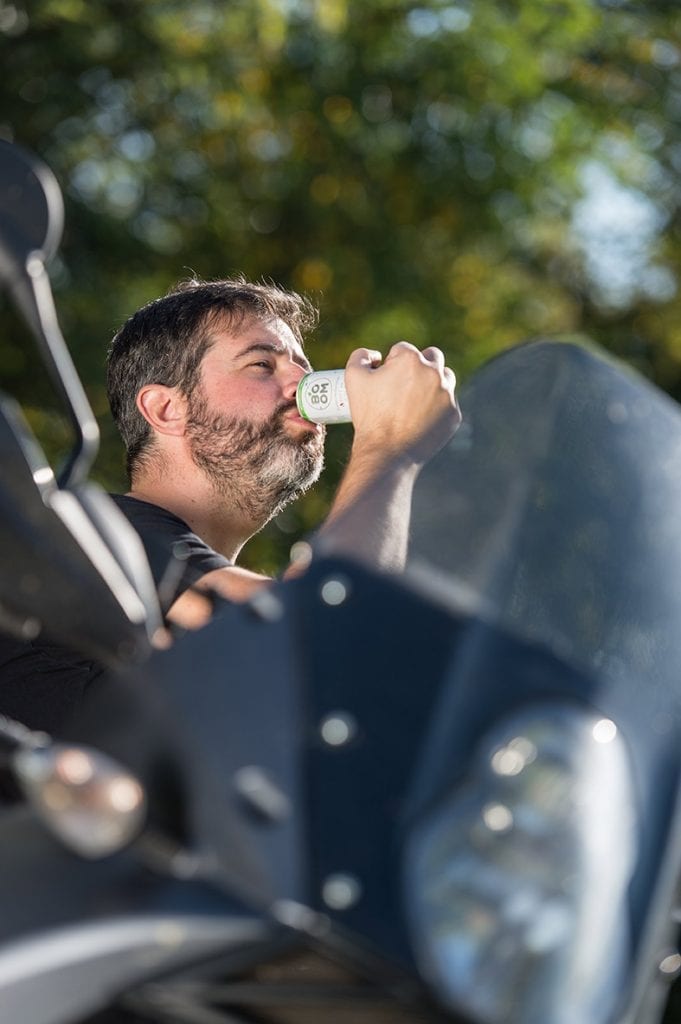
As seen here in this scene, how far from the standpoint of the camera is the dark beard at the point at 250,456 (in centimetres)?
252

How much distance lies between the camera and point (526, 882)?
47.6 inches

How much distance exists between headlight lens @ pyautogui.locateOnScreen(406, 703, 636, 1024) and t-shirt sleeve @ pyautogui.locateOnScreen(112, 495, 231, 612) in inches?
15.2

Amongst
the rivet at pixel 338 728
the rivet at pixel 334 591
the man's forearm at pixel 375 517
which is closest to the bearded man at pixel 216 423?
the man's forearm at pixel 375 517

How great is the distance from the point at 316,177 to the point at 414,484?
937cm

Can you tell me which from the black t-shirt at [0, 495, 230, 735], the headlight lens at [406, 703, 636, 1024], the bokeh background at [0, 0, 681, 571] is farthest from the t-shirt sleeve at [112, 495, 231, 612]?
the bokeh background at [0, 0, 681, 571]

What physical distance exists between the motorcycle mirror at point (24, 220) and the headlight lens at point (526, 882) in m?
0.52

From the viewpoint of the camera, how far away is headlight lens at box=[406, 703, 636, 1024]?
1184 mm

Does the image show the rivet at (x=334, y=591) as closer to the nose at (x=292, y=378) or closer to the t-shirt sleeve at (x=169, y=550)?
the t-shirt sleeve at (x=169, y=550)

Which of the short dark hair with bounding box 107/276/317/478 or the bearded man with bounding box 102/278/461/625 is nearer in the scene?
the bearded man with bounding box 102/278/461/625

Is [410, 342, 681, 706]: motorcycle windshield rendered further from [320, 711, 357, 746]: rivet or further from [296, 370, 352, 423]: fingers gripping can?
[296, 370, 352, 423]: fingers gripping can

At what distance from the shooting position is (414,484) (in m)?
1.52

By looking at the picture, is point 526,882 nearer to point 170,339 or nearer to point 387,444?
point 387,444

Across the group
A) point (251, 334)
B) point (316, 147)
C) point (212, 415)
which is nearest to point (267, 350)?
point (251, 334)

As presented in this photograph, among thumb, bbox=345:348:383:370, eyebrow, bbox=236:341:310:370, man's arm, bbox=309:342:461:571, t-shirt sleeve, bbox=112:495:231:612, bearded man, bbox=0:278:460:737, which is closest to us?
man's arm, bbox=309:342:461:571
